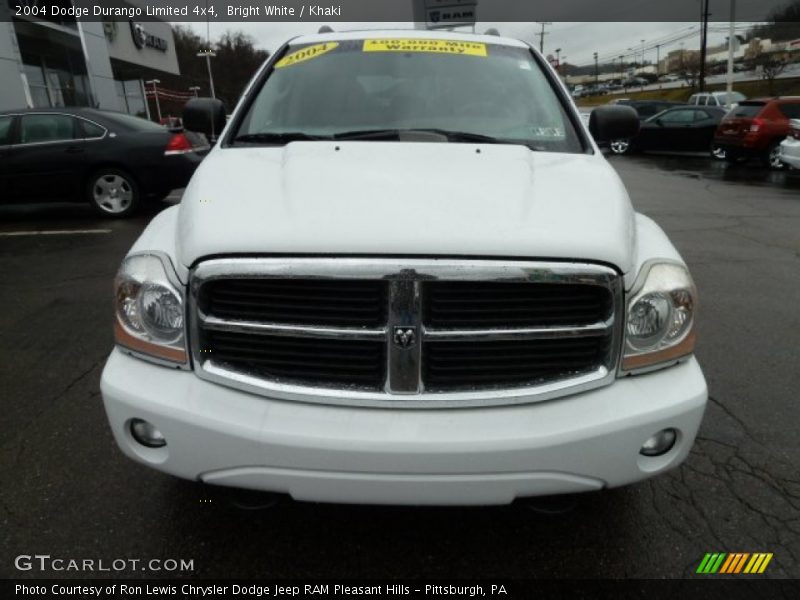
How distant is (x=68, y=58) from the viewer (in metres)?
21.9

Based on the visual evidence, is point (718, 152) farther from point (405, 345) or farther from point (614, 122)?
point (405, 345)

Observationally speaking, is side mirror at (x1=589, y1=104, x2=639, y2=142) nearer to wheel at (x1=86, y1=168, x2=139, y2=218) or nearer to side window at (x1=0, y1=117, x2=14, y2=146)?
Answer: wheel at (x1=86, y1=168, x2=139, y2=218)

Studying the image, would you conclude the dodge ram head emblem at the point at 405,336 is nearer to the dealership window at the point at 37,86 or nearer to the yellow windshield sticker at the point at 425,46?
the yellow windshield sticker at the point at 425,46

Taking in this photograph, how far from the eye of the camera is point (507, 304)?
1.82 m

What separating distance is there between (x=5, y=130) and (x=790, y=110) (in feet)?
48.9

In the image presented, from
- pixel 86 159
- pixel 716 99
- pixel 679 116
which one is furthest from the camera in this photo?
pixel 716 99

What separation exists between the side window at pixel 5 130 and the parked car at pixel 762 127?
557 inches

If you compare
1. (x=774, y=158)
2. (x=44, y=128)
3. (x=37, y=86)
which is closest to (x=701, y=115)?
(x=774, y=158)

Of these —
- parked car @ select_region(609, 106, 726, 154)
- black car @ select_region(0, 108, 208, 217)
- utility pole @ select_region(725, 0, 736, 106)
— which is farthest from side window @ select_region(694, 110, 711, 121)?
black car @ select_region(0, 108, 208, 217)

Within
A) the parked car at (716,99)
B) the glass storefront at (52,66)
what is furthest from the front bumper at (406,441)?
the parked car at (716,99)

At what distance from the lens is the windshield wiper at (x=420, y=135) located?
2.74 metres

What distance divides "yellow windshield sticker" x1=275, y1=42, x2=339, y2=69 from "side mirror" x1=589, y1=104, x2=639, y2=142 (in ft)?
5.07

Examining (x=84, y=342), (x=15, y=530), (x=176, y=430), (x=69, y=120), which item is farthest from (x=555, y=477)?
(x=69, y=120)

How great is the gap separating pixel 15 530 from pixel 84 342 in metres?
1.96
